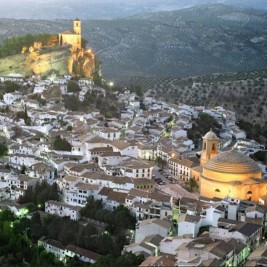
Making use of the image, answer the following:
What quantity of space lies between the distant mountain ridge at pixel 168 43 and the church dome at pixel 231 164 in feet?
132

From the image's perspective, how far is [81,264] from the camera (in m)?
21.2

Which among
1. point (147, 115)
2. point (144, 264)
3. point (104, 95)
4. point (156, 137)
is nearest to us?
point (144, 264)

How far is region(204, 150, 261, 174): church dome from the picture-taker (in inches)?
1009

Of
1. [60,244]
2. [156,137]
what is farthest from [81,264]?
[156,137]

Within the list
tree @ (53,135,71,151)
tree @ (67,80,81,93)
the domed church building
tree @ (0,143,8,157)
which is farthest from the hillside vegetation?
the domed church building

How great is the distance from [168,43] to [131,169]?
2415 inches

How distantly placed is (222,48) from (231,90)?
82.0ft

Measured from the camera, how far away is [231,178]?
25.5 m

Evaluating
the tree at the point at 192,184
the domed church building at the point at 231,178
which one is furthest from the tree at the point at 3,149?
the domed church building at the point at 231,178

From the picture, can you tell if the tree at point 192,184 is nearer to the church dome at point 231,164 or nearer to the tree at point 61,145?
the church dome at point 231,164

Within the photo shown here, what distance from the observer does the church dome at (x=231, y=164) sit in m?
25.6

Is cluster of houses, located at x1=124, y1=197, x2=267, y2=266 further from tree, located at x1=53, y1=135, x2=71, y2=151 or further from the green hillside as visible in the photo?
the green hillside

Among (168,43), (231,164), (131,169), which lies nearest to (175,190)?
(131,169)

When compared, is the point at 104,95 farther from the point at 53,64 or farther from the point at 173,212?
the point at 173,212
